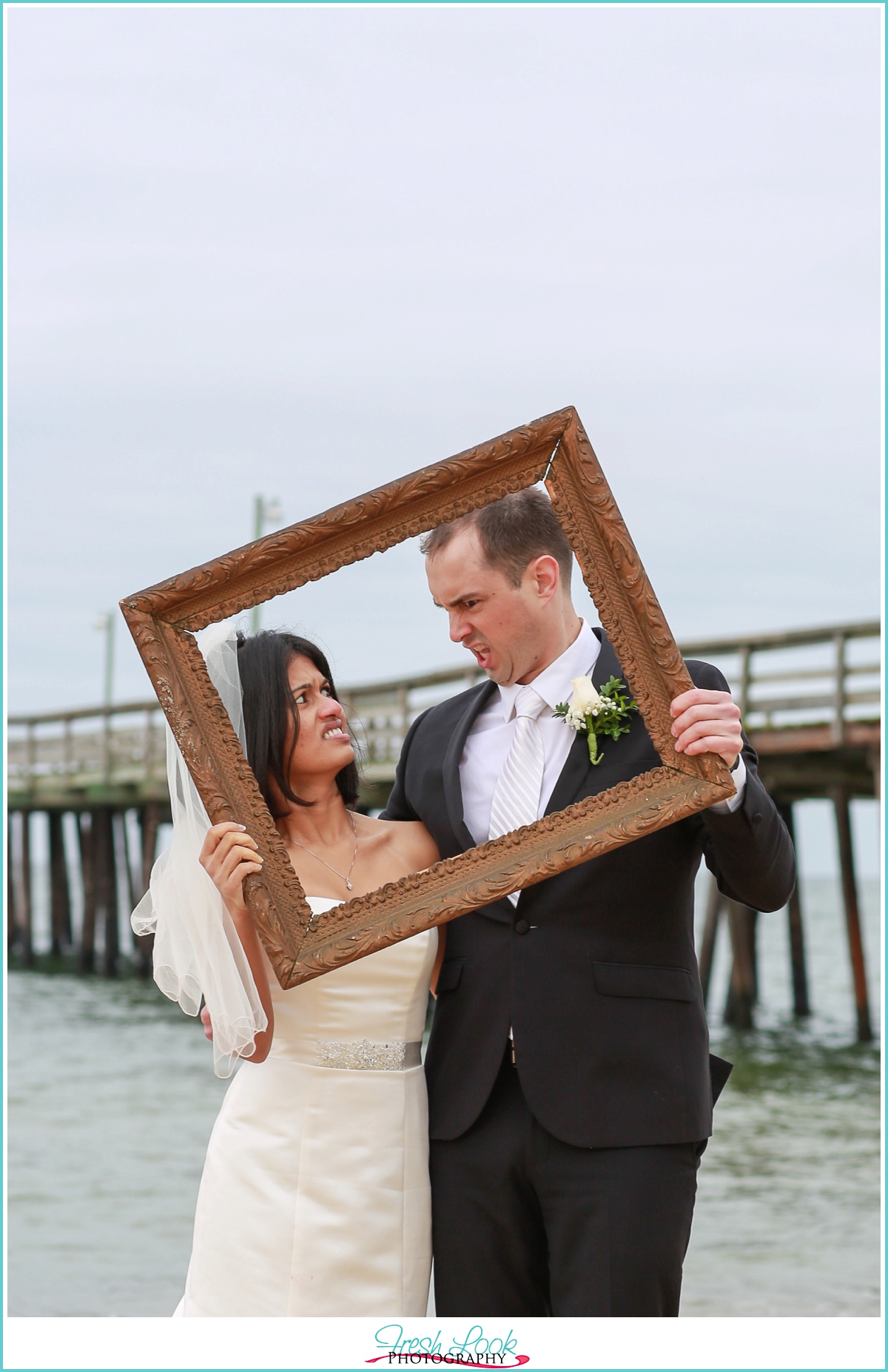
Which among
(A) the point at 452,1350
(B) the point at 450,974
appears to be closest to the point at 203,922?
(B) the point at 450,974

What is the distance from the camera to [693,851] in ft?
12.3

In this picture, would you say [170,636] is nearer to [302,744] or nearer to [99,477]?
[302,744]

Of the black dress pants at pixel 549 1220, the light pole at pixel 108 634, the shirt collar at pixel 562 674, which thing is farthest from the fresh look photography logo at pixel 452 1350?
the light pole at pixel 108 634

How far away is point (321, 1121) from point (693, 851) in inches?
47.7

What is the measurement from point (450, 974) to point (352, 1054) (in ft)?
1.09

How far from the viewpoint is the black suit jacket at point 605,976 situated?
140 inches

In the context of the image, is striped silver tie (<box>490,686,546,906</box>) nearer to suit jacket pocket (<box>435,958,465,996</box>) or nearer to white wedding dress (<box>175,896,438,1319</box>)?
suit jacket pocket (<box>435,958,465,996</box>)

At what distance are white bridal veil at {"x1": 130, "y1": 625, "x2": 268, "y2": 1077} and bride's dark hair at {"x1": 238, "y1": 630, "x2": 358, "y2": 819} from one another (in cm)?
4

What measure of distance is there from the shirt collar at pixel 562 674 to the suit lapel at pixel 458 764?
0.26ft

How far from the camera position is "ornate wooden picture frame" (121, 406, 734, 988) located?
3.35 metres

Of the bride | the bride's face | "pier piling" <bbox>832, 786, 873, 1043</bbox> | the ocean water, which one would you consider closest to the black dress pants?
the bride

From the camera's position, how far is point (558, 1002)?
3.62 meters

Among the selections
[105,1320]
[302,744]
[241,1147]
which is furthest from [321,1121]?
[302,744]

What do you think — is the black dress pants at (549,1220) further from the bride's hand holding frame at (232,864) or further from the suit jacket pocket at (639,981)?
the bride's hand holding frame at (232,864)
